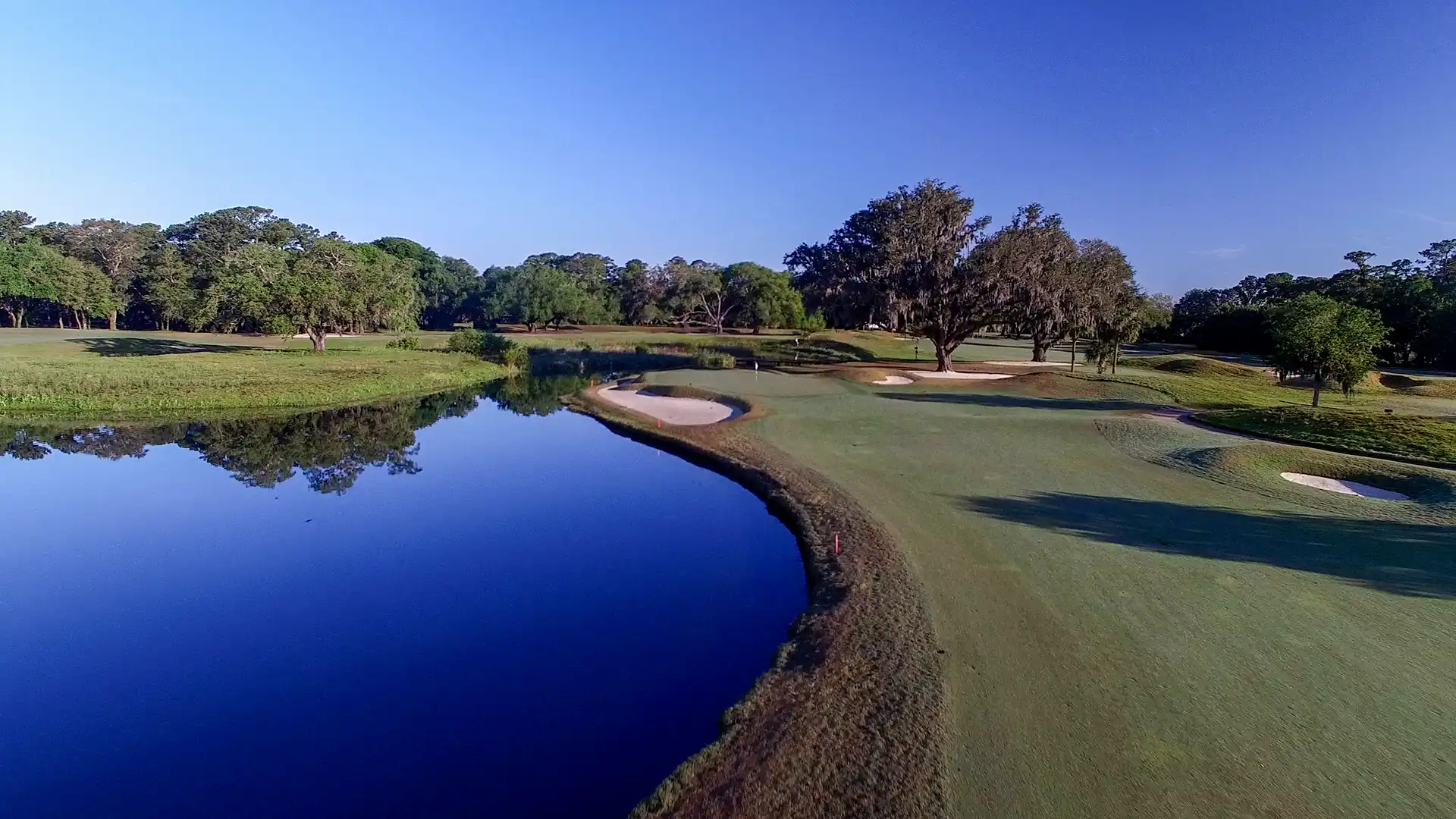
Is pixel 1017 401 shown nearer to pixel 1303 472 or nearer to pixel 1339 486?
pixel 1303 472

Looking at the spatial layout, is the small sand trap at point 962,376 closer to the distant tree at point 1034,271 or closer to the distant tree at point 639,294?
the distant tree at point 1034,271

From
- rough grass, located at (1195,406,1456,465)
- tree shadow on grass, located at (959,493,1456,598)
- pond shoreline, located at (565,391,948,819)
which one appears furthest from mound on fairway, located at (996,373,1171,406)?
pond shoreline, located at (565,391,948,819)

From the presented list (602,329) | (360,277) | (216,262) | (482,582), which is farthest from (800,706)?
(216,262)

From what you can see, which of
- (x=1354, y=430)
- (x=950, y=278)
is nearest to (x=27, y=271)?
(x=950, y=278)

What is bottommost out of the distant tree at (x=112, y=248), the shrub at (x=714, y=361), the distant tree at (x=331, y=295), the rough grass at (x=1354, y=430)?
the rough grass at (x=1354, y=430)

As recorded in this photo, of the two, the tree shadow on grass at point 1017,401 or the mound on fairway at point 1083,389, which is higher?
the mound on fairway at point 1083,389

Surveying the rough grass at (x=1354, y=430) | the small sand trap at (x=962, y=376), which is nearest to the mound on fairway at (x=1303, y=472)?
the rough grass at (x=1354, y=430)
